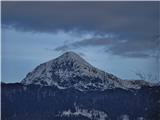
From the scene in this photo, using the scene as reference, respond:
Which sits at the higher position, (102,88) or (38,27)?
(38,27)

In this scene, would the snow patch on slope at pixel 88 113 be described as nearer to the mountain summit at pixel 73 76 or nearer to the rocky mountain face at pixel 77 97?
the rocky mountain face at pixel 77 97

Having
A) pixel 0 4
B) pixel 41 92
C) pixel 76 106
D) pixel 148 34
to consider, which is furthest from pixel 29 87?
Result: pixel 148 34

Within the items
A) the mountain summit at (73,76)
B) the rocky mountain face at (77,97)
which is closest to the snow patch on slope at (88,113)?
the rocky mountain face at (77,97)

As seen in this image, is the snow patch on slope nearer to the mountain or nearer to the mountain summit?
the mountain

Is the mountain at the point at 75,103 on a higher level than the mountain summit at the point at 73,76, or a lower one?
lower

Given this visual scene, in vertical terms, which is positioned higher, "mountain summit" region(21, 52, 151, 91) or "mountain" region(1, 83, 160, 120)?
"mountain summit" region(21, 52, 151, 91)

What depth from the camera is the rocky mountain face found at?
5016 mm

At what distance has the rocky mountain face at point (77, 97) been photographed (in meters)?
5.02

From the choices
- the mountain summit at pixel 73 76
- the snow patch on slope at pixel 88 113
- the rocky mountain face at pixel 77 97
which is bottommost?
the snow patch on slope at pixel 88 113

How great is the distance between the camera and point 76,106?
200 inches

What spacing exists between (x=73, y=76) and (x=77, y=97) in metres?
0.25

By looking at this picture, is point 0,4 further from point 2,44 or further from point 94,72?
point 94,72

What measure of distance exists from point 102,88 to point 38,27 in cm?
87

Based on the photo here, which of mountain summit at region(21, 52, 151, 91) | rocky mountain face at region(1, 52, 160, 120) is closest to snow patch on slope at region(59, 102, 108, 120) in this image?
rocky mountain face at region(1, 52, 160, 120)
